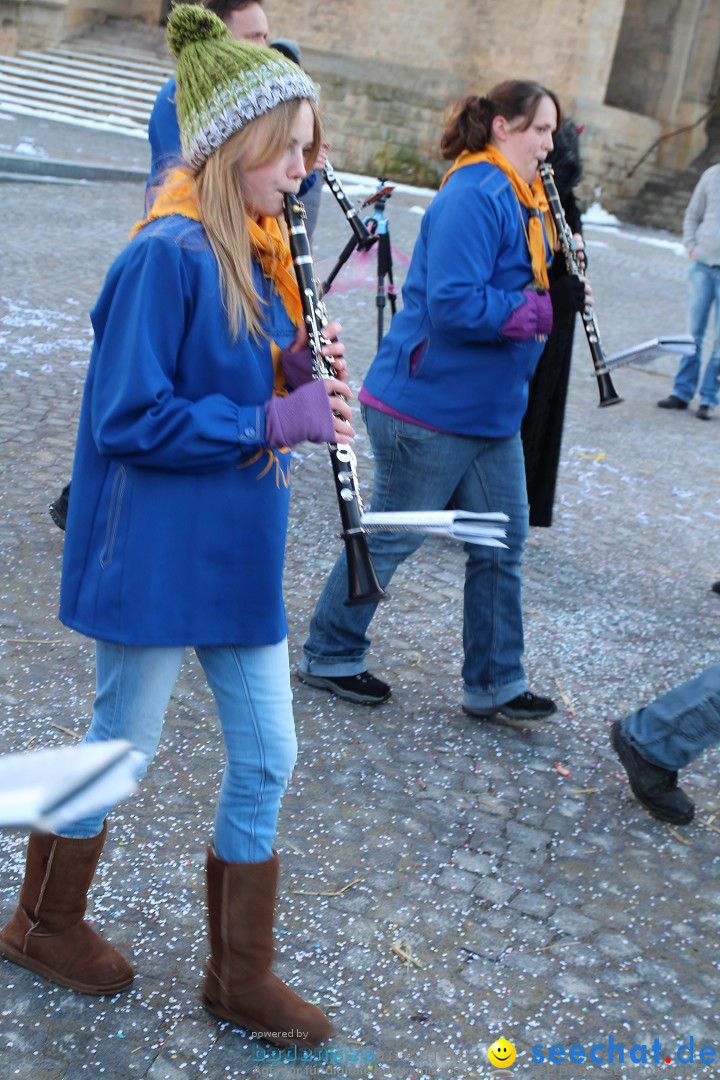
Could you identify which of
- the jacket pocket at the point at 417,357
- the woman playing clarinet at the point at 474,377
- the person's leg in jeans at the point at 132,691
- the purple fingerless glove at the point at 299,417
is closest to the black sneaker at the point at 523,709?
the woman playing clarinet at the point at 474,377

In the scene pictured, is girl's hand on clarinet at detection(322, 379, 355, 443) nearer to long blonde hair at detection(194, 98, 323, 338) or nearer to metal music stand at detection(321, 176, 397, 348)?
long blonde hair at detection(194, 98, 323, 338)

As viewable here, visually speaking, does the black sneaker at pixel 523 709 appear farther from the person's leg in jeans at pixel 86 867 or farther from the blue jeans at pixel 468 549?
the person's leg in jeans at pixel 86 867

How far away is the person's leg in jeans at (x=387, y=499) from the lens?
3.55 meters

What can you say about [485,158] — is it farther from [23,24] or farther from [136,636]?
[23,24]

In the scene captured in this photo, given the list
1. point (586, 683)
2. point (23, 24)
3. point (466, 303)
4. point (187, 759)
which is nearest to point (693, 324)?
point (586, 683)

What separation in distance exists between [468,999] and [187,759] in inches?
41.9

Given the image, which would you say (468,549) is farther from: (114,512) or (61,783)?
(61,783)

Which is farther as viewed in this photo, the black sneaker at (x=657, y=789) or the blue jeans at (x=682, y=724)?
the black sneaker at (x=657, y=789)

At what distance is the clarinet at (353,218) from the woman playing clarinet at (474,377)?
2459mm

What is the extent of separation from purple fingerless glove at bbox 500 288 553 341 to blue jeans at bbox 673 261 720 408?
561 centimetres

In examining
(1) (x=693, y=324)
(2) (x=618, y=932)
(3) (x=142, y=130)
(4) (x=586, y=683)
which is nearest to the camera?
(2) (x=618, y=932)

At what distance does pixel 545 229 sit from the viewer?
3691 mm

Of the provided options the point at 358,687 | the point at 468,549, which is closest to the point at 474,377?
the point at 468,549

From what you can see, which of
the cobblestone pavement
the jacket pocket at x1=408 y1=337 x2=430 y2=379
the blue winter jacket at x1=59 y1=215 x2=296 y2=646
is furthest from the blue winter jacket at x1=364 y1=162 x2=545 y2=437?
the blue winter jacket at x1=59 y1=215 x2=296 y2=646
